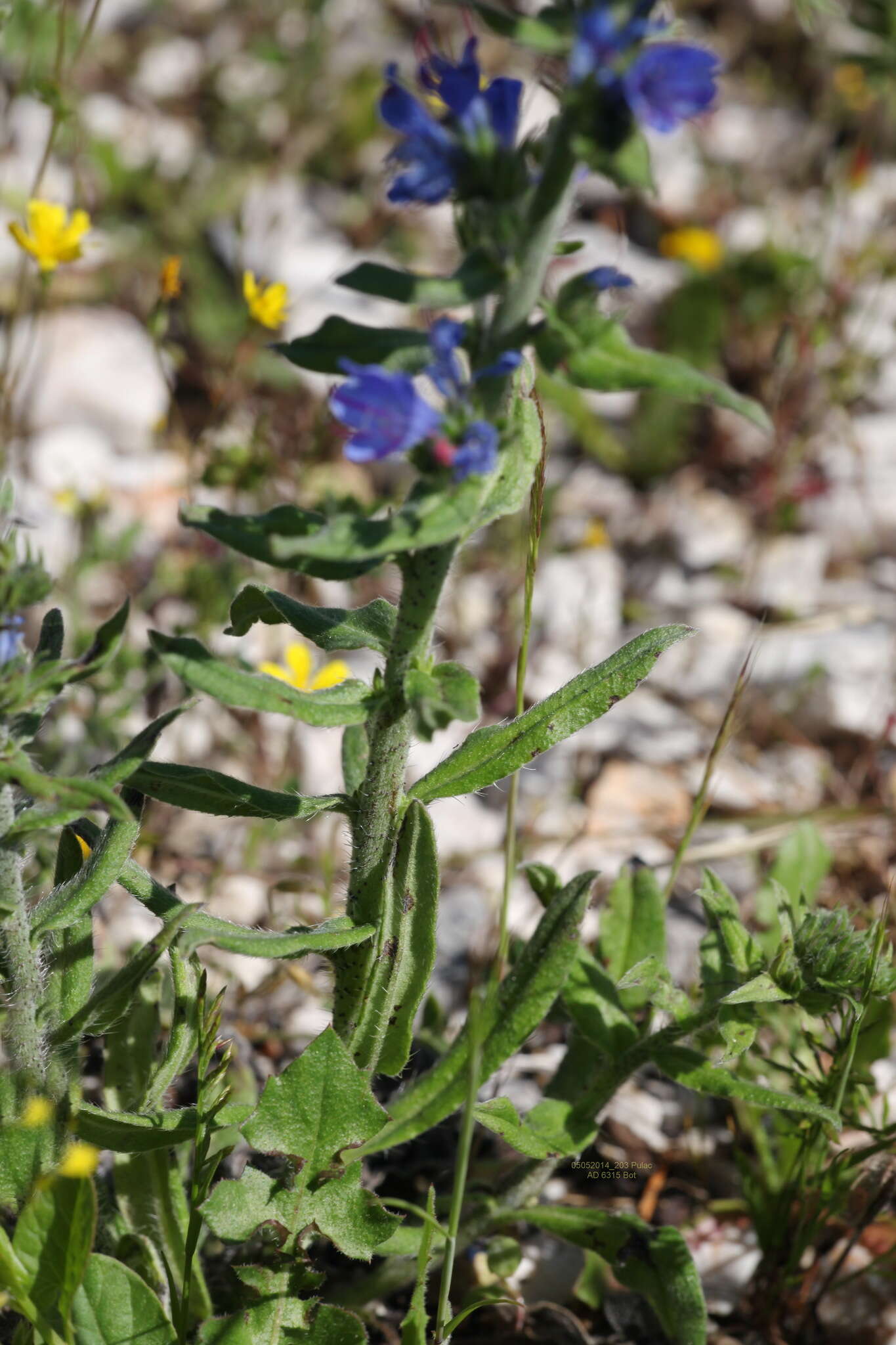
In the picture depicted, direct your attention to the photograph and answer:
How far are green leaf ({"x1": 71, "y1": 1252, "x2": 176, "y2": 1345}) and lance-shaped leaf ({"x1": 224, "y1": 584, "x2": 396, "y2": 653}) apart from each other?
48.6 inches

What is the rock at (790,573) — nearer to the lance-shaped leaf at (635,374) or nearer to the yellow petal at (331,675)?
the yellow petal at (331,675)

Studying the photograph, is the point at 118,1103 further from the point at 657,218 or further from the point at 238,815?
the point at 657,218

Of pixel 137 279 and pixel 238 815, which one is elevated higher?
pixel 238 815

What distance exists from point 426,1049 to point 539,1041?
19.4 inches

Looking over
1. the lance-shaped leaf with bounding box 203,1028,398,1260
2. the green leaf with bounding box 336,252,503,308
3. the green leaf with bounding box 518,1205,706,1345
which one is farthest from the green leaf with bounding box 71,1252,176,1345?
the green leaf with bounding box 336,252,503,308

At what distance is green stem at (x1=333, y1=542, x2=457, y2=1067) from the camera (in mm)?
2107

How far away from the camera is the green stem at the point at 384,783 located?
2107 millimetres

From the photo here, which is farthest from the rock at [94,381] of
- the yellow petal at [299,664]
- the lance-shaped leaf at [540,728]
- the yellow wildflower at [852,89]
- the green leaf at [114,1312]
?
the yellow wildflower at [852,89]

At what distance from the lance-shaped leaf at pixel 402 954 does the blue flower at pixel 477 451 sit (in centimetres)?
69

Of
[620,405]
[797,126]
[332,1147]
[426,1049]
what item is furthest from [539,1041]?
[797,126]

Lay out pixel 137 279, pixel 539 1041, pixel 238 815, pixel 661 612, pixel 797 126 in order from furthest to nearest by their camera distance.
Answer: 1. pixel 797 126
2. pixel 137 279
3. pixel 661 612
4. pixel 539 1041
5. pixel 238 815

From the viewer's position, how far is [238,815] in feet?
7.56

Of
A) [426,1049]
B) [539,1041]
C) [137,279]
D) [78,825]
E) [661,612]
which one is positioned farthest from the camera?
[137,279]

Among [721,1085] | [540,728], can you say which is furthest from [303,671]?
[721,1085]
